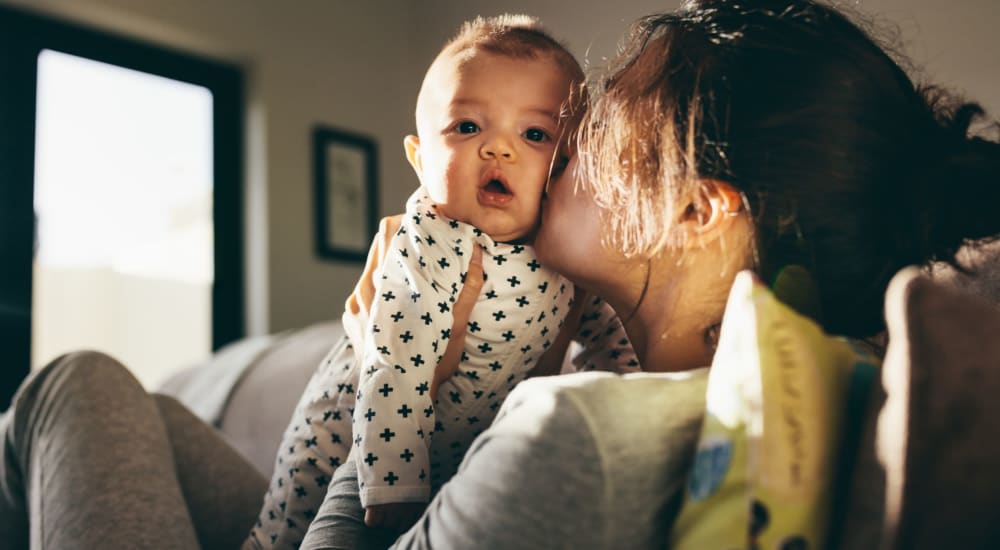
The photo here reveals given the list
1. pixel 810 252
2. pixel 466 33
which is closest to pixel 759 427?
pixel 810 252

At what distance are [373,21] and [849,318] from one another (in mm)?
4064

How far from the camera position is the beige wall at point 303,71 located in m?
3.71

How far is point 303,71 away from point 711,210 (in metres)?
3.70

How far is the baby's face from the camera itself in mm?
1150

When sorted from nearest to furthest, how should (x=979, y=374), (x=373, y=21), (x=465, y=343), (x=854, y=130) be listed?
(x=979, y=374) < (x=854, y=130) < (x=465, y=343) < (x=373, y=21)

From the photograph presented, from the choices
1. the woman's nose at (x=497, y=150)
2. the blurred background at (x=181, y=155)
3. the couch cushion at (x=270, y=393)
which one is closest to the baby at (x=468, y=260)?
the woman's nose at (x=497, y=150)

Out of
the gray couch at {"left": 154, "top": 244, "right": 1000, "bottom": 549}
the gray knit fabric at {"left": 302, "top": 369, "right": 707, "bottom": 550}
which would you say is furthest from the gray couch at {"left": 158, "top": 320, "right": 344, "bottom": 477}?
the gray couch at {"left": 154, "top": 244, "right": 1000, "bottom": 549}

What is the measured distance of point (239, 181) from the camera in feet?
13.8

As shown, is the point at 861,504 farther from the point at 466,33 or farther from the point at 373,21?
the point at 373,21

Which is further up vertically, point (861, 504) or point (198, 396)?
point (861, 504)

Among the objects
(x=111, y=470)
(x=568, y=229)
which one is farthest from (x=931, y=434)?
(x=111, y=470)

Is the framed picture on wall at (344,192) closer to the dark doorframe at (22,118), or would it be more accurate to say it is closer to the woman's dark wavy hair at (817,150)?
the dark doorframe at (22,118)

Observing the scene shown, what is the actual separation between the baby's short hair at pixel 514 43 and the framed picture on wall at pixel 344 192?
3.14m

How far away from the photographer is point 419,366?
3.46ft
